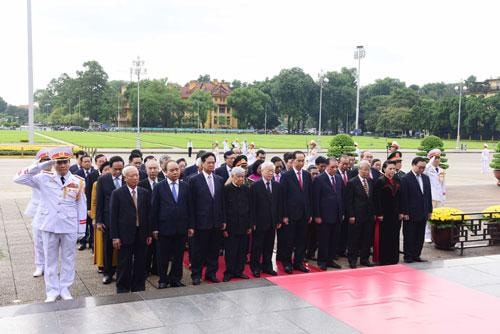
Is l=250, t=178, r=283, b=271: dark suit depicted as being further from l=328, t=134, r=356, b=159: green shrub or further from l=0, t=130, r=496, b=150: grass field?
l=0, t=130, r=496, b=150: grass field

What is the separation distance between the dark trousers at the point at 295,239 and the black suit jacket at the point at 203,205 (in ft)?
3.83

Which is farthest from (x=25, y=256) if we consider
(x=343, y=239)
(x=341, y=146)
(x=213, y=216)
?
(x=341, y=146)

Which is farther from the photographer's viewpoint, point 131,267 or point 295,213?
point 295,213

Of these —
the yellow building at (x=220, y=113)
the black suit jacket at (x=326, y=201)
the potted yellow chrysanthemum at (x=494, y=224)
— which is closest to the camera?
the black suit jacket at (x=326, y=201)

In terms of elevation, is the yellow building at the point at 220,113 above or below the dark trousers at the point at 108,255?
above

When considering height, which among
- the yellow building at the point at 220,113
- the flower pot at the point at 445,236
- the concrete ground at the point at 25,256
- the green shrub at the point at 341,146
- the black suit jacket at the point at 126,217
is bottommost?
the concrete ground at the point at 25,256

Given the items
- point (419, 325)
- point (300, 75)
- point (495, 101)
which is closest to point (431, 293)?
point (419, 325)

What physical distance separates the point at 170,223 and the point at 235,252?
1073mm

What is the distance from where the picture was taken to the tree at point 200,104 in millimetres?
91750

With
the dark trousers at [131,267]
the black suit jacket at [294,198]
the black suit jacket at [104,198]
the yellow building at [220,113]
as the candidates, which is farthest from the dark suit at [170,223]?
the yellow building at [220,113]

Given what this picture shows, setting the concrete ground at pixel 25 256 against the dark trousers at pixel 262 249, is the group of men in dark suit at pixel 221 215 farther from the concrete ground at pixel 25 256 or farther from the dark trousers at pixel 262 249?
the concrete ground at pixel 25 256

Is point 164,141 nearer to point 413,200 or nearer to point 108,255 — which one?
point 413,200

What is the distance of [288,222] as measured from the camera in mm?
6980

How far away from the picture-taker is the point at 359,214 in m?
7.29
